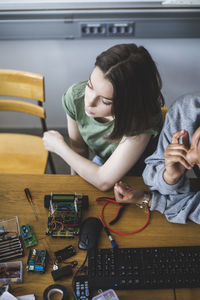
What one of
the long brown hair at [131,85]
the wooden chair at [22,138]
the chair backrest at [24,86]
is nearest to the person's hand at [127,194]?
the long brown hair at [131,85]

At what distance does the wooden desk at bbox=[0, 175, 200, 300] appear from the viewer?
926mm

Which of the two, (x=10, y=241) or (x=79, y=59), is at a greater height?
(x=79, y=59)

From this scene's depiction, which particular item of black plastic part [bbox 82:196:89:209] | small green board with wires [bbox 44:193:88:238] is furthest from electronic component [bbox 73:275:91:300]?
black plastic part [bbox 82:196:89:209]

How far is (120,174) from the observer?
1.20 metres

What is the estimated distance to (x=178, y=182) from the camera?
109 cm

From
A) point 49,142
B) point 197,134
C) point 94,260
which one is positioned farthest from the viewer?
point 49,142

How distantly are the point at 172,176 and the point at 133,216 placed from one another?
0.22m

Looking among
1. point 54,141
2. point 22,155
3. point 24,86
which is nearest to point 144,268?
point 54,141

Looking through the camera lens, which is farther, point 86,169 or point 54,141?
point 54,141

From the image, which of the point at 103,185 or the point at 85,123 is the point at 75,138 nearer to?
the point at 85,123

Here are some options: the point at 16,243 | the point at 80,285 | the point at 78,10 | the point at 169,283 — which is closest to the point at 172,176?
the point at 169,283

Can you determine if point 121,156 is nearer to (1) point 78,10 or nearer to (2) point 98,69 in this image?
(2) point 98,69

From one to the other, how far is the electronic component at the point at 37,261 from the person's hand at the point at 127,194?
346 mm

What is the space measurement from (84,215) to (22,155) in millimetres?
772
